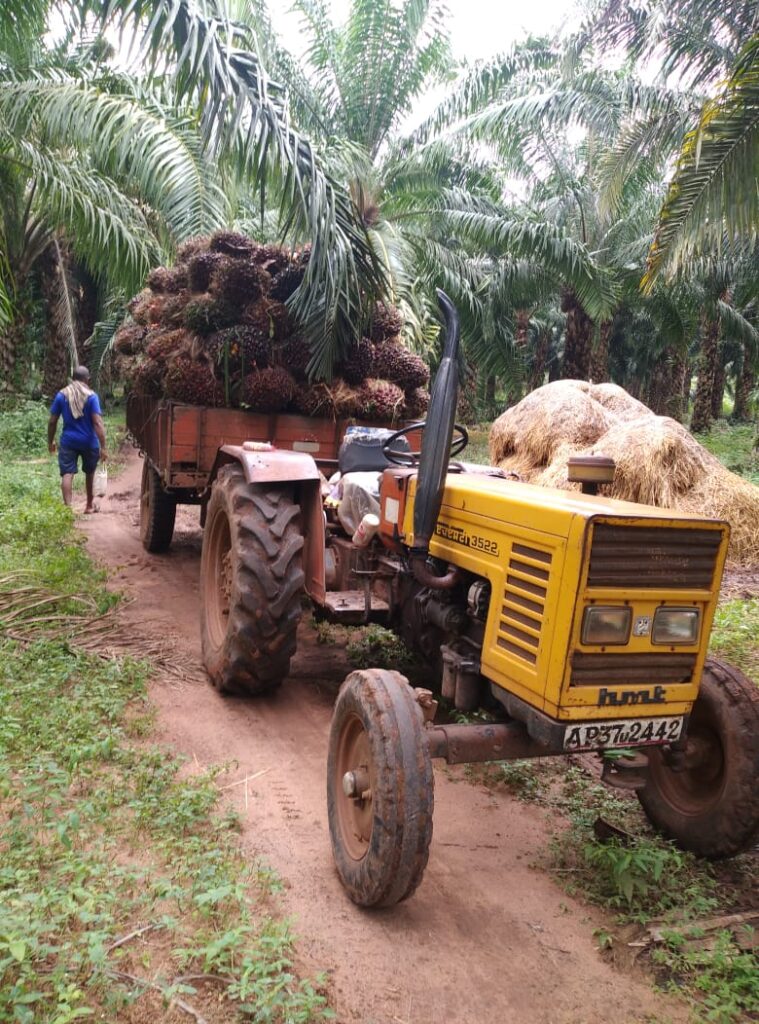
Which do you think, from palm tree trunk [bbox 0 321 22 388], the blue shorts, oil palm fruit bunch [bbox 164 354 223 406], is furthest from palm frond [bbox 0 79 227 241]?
palm tree trunk [bbox 0 321 22 388]

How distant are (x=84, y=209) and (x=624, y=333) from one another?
2647cm

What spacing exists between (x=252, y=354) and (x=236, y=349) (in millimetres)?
120

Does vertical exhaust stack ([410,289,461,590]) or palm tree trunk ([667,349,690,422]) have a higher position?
palm tree trunk ([667,349,690,422])

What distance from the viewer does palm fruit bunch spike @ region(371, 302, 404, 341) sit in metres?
6.83

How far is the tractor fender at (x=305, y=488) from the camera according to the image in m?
4.49

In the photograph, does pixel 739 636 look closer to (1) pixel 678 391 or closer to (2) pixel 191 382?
(2) pixel 191 382

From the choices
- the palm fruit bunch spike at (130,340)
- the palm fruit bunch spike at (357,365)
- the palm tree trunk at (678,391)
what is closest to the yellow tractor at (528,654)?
the palm fruit bunch spike at (357,365)

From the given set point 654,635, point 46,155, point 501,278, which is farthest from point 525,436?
point 654,635

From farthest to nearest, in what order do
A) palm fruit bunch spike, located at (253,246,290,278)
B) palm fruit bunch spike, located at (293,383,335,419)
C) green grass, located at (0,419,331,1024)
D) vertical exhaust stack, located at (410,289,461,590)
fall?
palm fruit bunch spike, located at (253,246,290,278), palm fruit bunch spike, located at (293,383,335,419), vertical exhaust stack, located at (410,289,461,590), green grass, located at (0,419,331,1024)

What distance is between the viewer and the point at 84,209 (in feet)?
35.8

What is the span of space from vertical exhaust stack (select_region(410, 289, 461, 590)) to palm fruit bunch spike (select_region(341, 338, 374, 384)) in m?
3.00

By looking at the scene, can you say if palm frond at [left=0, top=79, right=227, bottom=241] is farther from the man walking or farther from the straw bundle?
the straw bundle

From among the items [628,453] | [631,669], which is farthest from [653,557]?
[628,453]

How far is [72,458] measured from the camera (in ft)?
30.8
